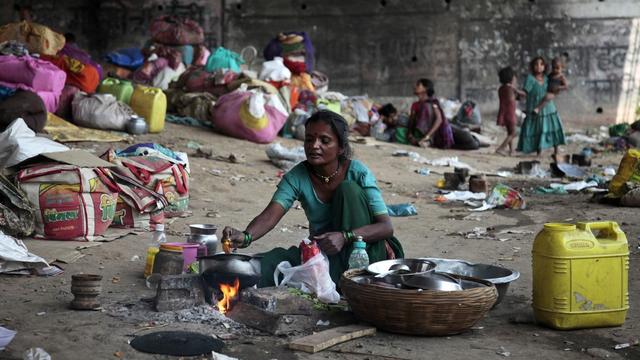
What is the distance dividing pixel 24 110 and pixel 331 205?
14.6 ft

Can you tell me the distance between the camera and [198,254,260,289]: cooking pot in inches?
153

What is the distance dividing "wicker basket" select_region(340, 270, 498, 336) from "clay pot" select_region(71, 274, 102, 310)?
3.72ft

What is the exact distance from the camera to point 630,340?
12.0 feet

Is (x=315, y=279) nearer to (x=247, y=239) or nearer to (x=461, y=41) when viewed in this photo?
(x=247, y=239)

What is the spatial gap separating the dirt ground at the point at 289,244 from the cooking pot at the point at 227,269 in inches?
10.3

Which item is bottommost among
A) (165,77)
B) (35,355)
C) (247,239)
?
(35,355)

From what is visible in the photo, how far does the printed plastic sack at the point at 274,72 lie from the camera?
1173 centimetres

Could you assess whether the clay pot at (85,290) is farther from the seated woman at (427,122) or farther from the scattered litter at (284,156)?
the seated woman at (427,122)

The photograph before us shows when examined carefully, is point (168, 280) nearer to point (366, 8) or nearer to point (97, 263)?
point (97, 263)

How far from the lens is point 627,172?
7586mm

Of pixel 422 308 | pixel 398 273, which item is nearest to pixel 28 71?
pixel 398 273

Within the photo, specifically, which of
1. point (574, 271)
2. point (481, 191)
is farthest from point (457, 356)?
point (481, 191)

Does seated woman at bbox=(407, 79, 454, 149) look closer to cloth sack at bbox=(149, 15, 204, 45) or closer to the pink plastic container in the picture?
cloth sack at bbox=(149, 15, 204, 45)

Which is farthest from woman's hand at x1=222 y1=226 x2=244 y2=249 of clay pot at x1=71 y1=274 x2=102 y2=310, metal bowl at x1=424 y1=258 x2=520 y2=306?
metal bowl at x1=424 y1=258 x2=520 y2=306
